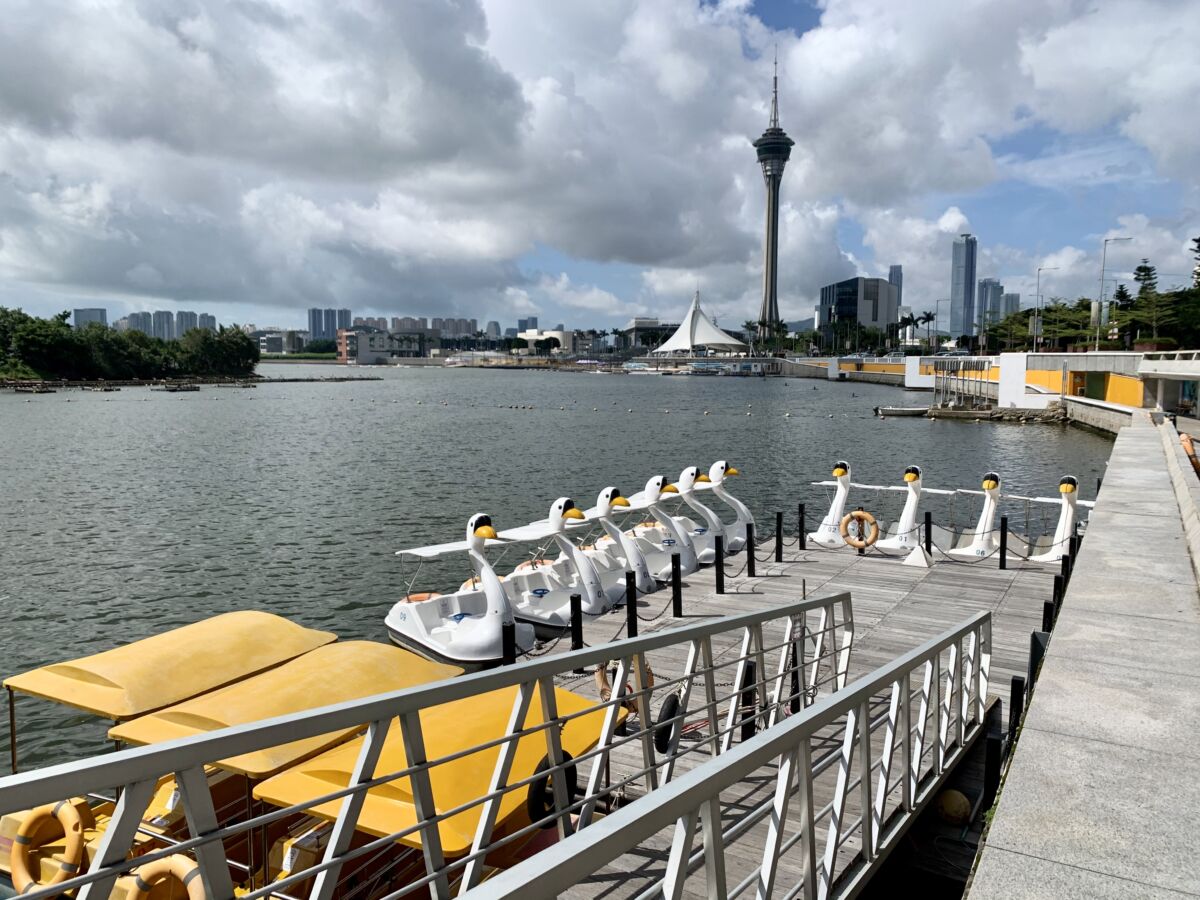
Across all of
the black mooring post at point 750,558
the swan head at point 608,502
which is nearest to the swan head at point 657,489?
the swan head at point 608,502

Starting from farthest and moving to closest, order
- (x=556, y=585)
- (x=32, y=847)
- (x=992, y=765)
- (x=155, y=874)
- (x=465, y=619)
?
(x=556, y=585) < (x=465, y=619) < (x=992, y=765) < (x=32, y=847) < (x=155, y=874)

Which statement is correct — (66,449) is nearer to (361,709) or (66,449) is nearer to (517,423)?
(517,423)

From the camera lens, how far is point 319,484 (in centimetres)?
3881

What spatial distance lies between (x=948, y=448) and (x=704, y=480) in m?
40.1

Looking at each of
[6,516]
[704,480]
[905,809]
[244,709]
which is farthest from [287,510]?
[905,809]

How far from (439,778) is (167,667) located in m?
3.69

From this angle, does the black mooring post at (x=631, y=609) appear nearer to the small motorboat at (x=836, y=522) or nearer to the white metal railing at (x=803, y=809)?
the white metal railing at (x=803, y=809)

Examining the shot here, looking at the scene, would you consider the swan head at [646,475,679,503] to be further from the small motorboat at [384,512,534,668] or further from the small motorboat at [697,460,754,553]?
the small motorboat at [384,512,534,668]

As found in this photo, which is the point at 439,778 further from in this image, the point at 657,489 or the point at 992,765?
the point at 657,489

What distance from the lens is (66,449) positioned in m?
53.2

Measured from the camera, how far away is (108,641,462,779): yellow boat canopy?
18.6ft

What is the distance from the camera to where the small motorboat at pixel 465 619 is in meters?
14.1

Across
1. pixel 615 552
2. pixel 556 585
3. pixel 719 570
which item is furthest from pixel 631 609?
pixel 615 552

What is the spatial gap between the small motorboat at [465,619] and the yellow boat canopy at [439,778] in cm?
825
